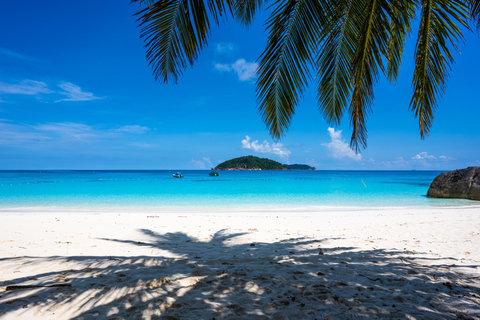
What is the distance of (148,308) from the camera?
251 centimetres

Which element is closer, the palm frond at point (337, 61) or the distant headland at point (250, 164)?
the palm frond at point (337, 61)

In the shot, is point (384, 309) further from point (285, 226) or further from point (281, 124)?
point (285, 226)

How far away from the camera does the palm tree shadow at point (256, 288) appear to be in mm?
2436

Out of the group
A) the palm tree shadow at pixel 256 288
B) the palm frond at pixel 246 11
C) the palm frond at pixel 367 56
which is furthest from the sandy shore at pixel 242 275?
the palm frond at pixel 246 11

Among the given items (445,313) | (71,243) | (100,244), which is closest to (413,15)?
(445,313)

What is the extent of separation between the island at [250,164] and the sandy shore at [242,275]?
121300mm

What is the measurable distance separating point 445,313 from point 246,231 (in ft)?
15.0

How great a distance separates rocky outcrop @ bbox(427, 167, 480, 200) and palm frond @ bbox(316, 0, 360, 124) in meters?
16.7

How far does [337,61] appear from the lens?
4047 mm

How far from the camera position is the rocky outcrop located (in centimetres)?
1591

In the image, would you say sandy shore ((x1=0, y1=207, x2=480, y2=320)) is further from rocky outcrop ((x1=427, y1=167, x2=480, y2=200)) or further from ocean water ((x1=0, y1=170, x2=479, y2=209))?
rocky outcrop ((x1=427, y1=167, x2=480, y2=200))

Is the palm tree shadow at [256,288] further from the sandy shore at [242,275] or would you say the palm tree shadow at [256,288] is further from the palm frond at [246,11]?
the palm frond at [246,11]

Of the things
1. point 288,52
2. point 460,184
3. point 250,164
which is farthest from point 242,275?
point 250,164

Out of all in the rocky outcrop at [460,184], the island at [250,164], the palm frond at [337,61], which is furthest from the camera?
the island at [250,164]
